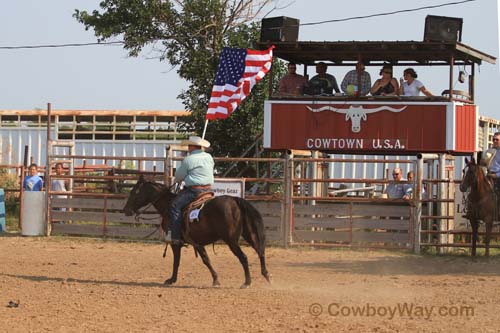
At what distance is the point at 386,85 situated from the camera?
20188mm

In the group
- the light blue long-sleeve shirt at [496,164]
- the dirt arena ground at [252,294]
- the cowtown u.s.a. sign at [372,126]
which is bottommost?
the dirt arena ground at [252,294]

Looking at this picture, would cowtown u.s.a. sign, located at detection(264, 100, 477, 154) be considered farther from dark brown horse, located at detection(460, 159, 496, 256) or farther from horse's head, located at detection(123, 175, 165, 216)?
horse's head, located at detection(123, 175, 165, 216)

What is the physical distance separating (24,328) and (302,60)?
14.0 metres

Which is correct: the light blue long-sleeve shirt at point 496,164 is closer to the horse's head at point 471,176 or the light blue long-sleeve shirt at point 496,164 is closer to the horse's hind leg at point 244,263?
the horse's head at point 471,176

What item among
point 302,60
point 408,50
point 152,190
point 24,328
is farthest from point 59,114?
point 24,328

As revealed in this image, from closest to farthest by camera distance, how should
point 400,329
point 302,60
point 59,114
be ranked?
1. point 400,329
2. point 302,60
3. point 59,114

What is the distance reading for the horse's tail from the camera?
1261 cm

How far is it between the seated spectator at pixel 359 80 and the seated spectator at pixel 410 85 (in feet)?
2.44

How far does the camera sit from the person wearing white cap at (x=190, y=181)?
1292 centimetres

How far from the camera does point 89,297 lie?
1151 cm

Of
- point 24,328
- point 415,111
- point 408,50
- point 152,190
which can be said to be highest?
point 408,50

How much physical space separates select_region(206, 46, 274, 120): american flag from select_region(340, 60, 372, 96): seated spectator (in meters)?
1.74

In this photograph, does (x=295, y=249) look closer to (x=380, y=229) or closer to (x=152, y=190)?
(x=380, y=229)

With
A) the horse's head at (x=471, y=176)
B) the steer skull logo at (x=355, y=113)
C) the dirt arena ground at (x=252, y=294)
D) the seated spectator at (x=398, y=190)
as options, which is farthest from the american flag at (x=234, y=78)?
the horse's head at (x=471, y=176)
